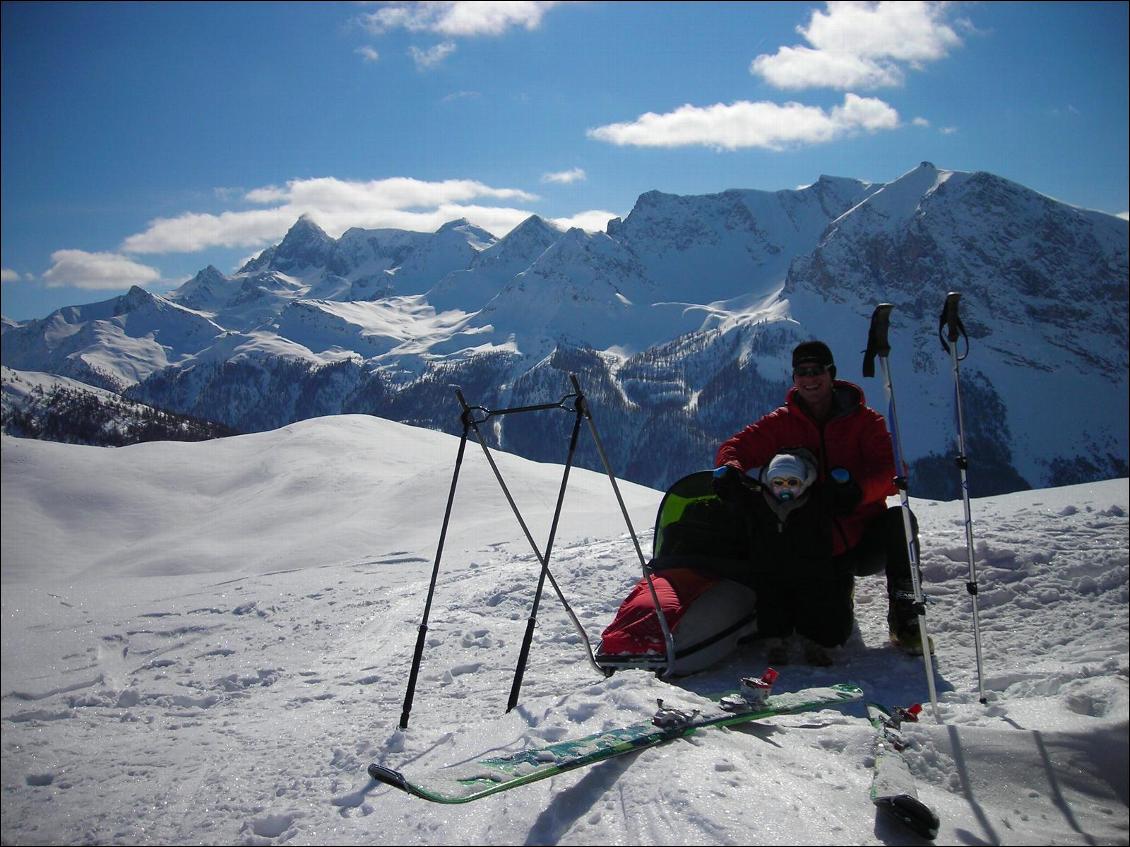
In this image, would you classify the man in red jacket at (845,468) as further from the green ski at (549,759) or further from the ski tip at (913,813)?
the ski tip at (913,813)

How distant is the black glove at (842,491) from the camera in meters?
5.61

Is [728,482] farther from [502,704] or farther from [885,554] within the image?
[502,704]

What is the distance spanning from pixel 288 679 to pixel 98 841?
3.08 meters

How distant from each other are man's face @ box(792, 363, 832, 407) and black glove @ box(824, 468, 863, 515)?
0.84 metres

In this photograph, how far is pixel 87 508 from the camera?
58.6 feet

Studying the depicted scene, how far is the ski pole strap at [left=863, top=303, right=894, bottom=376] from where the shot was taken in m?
4.86

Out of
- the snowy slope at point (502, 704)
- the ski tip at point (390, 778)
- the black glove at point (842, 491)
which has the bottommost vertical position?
the snowy slope at point (502, 704)

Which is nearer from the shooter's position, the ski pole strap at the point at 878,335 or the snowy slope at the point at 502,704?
the snowy slope at the point at 502,704

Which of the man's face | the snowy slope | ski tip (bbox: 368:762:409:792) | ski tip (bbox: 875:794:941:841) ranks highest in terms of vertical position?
the man's face

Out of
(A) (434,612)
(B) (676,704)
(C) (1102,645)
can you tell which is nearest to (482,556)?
(A) (434,612)

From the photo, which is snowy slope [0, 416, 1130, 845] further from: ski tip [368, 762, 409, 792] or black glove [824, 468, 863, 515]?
black glove [824, 468, 863, 515]

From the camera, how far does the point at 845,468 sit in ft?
19.5

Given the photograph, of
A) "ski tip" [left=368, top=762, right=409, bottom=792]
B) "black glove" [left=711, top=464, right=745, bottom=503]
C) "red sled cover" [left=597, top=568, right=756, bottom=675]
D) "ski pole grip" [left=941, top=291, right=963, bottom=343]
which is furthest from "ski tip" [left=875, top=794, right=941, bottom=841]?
"ski pole grip" [left=941, top=291, right=963, bottom=343]

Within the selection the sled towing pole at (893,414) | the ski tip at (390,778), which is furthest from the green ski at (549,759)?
the sled towing pole at (893,414)
